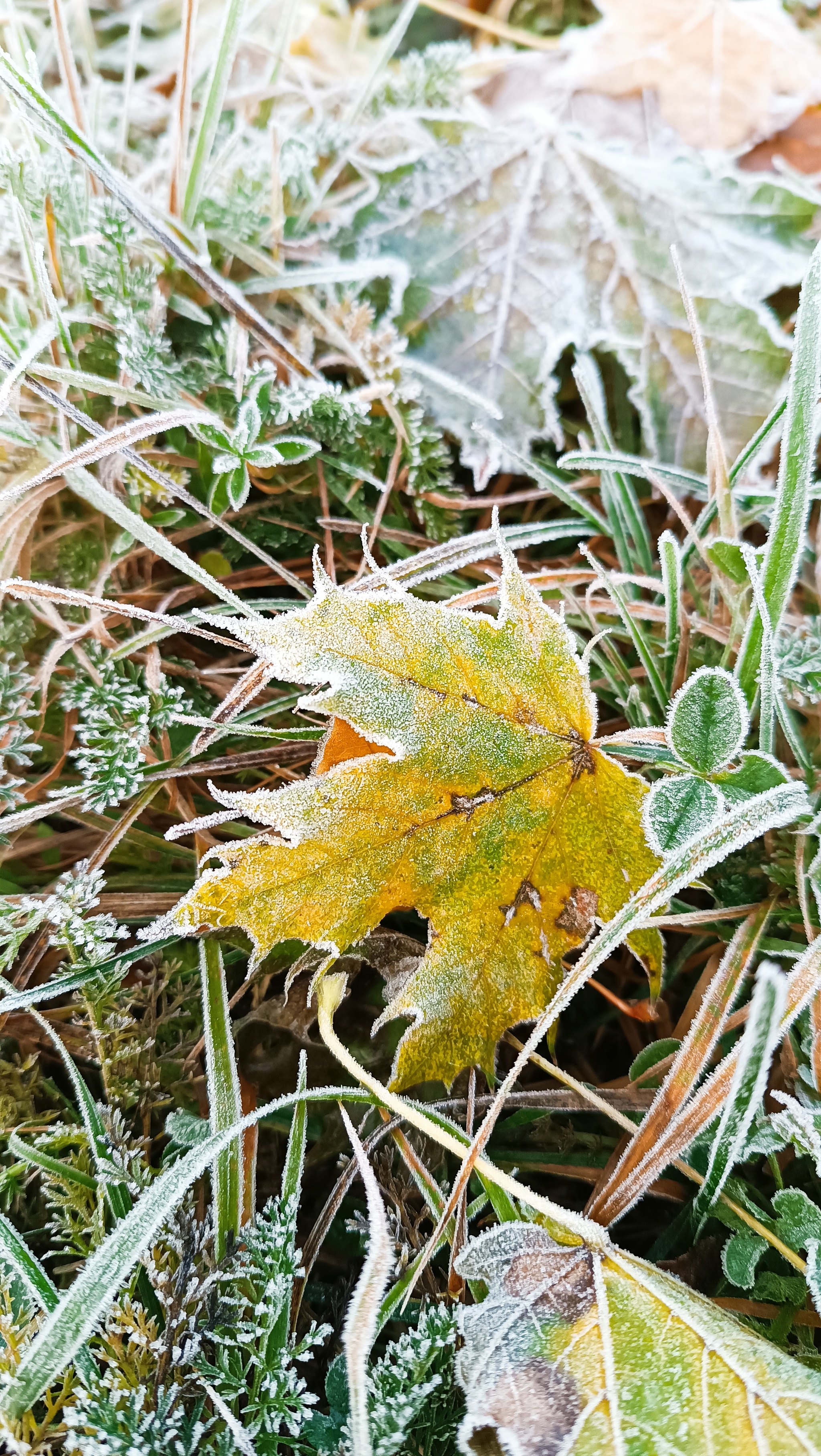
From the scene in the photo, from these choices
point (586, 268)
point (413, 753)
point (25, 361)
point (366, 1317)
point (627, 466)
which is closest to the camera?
point (366, 1317)

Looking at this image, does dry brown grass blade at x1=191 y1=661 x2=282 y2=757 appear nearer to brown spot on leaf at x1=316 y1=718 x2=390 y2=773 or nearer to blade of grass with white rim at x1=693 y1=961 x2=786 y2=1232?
brown spot on leaf at x1=316 y1=718 x2=390 y2=773

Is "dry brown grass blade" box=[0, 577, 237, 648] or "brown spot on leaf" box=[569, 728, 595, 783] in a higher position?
"dry brown grass blade" box=[0, 577, 237, 648]

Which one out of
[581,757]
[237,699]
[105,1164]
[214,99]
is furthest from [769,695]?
[214,99]

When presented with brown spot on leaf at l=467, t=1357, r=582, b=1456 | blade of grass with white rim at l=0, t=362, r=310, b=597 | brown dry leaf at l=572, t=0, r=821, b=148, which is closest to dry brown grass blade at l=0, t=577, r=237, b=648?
blade of grass with white rim at l=0, t=362, r=310, b=597

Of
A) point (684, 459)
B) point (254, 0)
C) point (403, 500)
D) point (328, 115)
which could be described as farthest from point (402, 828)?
point (254, 0)

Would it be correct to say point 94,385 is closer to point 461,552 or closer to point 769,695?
point 461,552

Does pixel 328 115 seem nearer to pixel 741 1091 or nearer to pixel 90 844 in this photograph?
pixel 90 844
